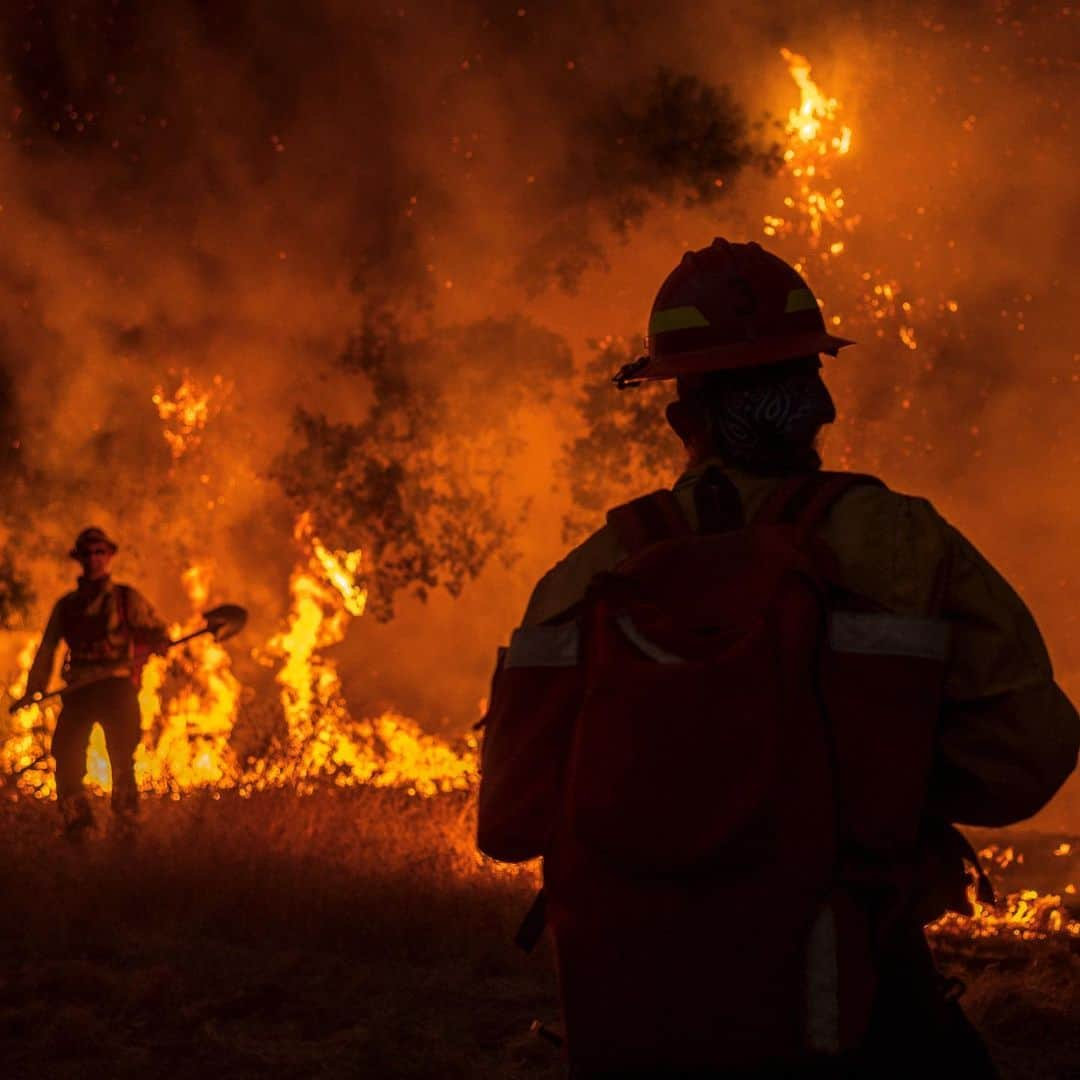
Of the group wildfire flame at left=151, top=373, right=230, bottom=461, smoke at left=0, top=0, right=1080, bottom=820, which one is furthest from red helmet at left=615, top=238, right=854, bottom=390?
wildfire flame at left=151, top=373, right=230, bottom=461

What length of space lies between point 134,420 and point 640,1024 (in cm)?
1322

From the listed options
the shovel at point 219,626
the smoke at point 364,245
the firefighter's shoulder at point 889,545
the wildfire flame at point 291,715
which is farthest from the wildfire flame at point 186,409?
the firefighter's shoulder at point 889,545

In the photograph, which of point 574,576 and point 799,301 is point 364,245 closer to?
point 799,301

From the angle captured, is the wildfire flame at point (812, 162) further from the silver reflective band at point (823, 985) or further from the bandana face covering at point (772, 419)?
the silver reflective band at point (823, 985)

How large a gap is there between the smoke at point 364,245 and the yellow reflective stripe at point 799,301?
11.3 meters

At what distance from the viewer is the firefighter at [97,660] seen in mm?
10266

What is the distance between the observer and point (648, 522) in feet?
7.10

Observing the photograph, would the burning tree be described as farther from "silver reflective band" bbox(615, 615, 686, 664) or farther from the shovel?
"silver reflective band" bbox(615, 615, 686, 664)

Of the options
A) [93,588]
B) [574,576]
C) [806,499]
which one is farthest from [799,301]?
[93,588]

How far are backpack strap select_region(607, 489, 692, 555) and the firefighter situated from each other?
8.40 metres

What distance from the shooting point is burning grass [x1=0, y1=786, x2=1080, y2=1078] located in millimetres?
5801

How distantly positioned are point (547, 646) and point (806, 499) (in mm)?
343

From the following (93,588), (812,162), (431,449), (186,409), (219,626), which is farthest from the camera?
(812,162)

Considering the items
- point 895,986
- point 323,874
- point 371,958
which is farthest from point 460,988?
point 895,986
